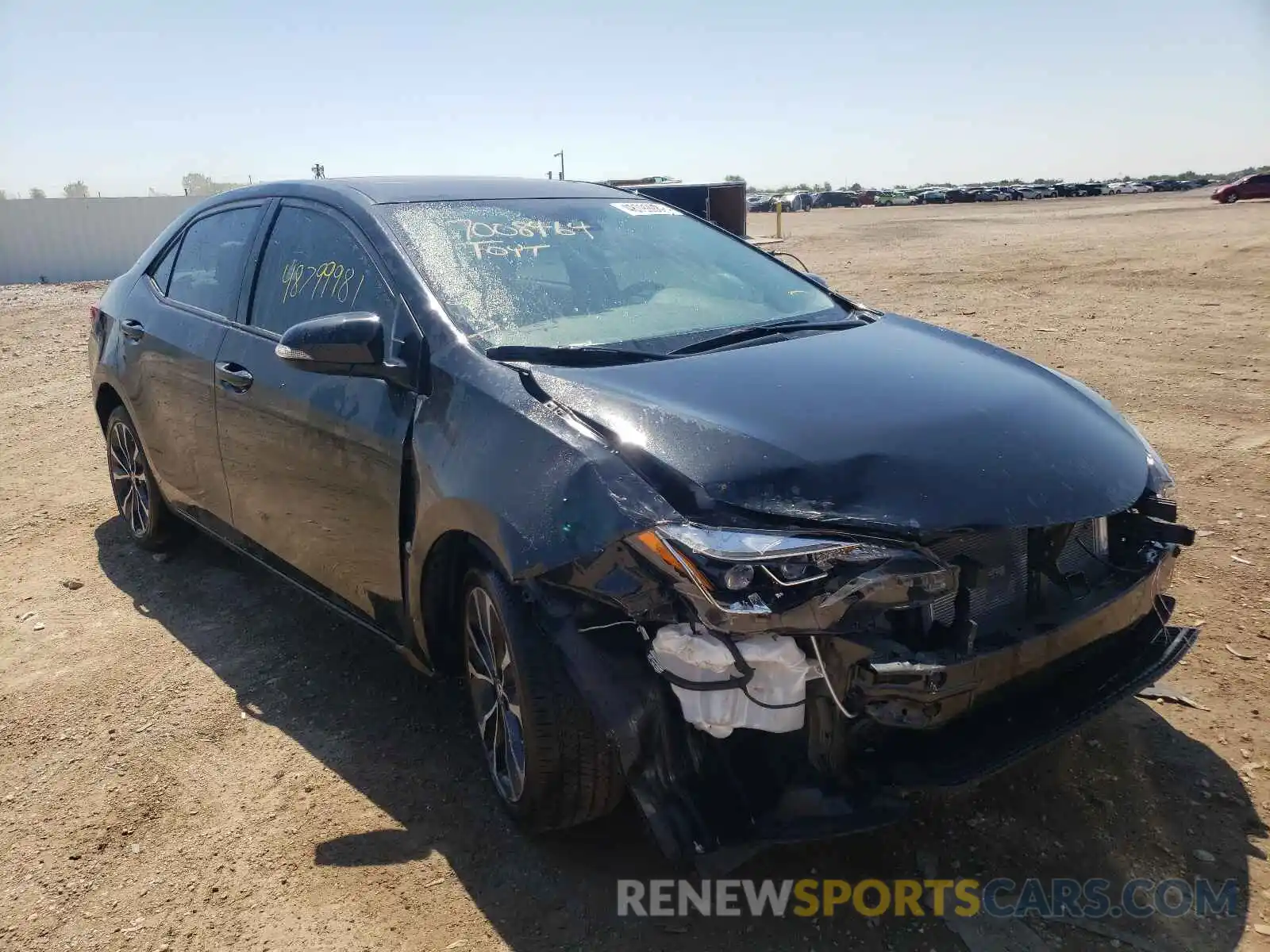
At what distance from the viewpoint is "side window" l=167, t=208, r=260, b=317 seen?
395 cm

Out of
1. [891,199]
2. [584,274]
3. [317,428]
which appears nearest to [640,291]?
[584,274]

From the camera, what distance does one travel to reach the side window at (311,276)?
319 centimetres

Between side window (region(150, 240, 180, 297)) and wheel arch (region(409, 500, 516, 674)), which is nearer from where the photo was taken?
wheel arch (region(409, 500, 516, 674))

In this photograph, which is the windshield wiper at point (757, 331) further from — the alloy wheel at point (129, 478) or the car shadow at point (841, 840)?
the alloy wheel at point (129, 478)

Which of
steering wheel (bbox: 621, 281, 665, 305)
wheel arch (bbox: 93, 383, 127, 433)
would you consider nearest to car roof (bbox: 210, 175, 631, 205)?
Result: steering wheel (bbox: 621, 281, 665, 305)

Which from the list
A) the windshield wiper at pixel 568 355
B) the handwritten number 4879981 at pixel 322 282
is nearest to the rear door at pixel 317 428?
the handwritten number 4879981 at pixel 322 282

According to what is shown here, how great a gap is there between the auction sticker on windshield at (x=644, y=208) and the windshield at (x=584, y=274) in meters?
0.01

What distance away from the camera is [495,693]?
275cm

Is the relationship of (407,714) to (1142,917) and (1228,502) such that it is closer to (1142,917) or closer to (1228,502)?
(1142,917)

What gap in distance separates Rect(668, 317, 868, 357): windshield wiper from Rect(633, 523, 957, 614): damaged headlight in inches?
38.3

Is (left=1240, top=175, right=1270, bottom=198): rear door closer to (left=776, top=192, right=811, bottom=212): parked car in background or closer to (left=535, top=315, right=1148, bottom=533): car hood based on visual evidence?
(left=776, top=192, right=811, bottom=212): parked car in background

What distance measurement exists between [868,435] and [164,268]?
376 cm

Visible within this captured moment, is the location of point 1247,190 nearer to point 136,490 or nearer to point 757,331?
point 757,331

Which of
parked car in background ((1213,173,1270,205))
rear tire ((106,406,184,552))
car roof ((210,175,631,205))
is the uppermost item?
parked car in background ((1213,173,1270,205))
